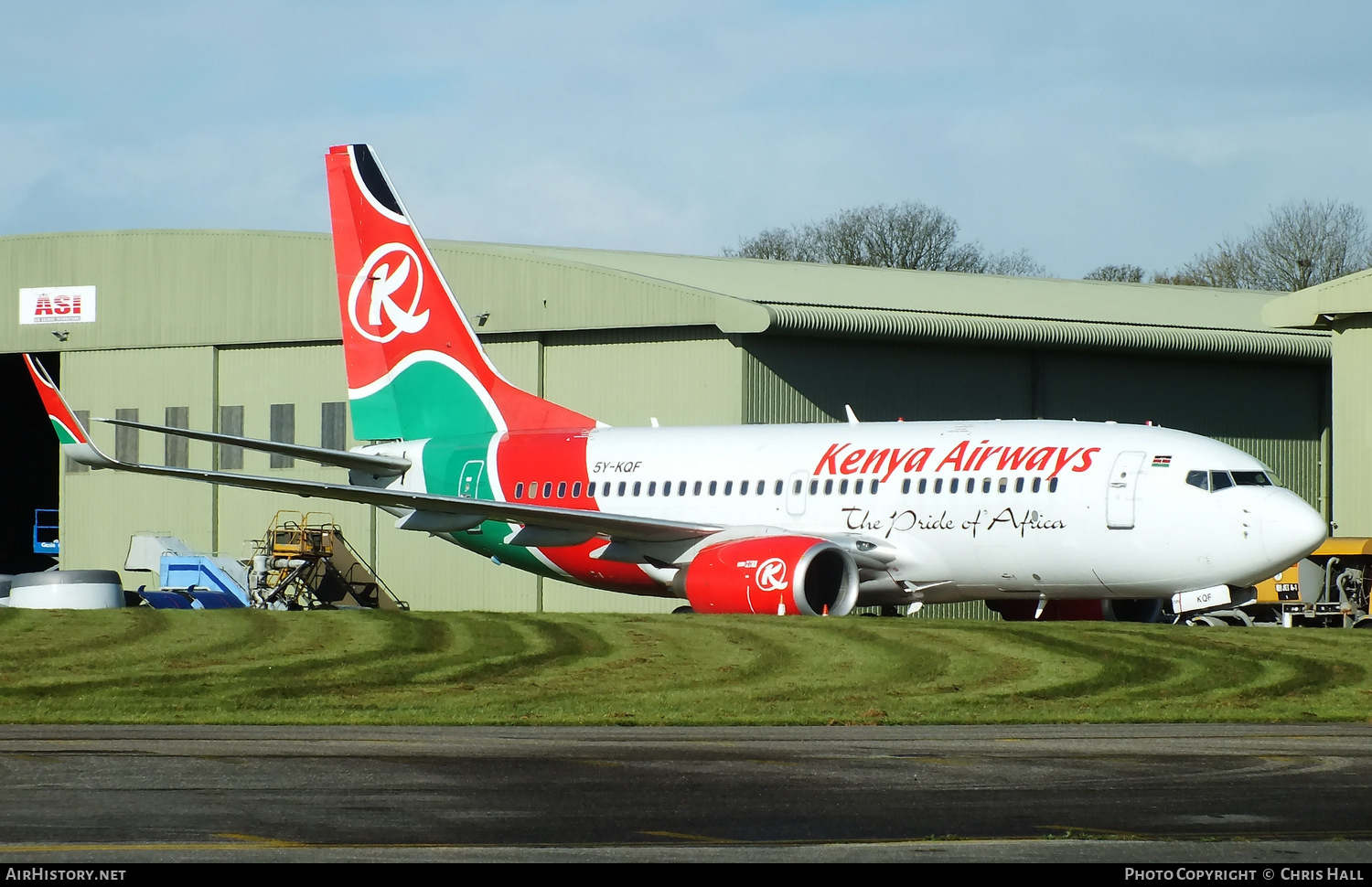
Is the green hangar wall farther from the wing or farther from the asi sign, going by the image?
the wing

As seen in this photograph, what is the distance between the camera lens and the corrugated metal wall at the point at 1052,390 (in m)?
37.3

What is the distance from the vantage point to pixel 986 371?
129ft

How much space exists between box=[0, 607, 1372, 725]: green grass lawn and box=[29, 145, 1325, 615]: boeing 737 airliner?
2882 mm

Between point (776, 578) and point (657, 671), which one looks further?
point (776, 578)

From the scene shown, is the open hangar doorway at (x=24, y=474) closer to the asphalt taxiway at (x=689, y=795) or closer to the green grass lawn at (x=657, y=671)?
the green grass lawn at (x=657, y=671)

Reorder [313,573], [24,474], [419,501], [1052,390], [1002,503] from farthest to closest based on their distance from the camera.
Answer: [24,474] < [313,573] < [1052,390] < [419,501] < [1002,503]

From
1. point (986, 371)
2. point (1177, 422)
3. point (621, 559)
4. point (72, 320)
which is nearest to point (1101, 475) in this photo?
point (621, 559)

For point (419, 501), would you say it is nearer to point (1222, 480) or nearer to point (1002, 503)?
point (1002, 503)

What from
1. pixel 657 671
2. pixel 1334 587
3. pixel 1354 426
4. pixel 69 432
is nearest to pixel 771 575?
pixel 657 671

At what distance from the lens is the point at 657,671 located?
19.6 m

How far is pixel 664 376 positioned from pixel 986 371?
22.3 ft

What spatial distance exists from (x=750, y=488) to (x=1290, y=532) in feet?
28.0

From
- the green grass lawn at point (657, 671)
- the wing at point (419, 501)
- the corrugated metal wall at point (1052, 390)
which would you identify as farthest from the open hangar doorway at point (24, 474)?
the green grass lawn at point (657, 671)
